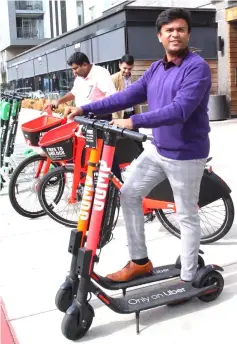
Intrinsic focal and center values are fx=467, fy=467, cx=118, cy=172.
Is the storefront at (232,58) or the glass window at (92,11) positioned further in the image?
the glass window at (92,11)

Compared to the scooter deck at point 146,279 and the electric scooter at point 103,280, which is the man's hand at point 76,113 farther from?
the scooter deck at point 146,279

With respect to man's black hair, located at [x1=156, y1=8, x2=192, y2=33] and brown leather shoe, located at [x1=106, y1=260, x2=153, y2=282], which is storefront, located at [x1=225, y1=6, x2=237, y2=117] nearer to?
man's black hair, located at [x1=156, y1=8, x2=192, y2=33]

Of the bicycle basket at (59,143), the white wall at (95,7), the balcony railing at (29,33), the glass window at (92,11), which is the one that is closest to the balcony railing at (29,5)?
the balcony railing at (29,33)

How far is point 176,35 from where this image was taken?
2.82 m

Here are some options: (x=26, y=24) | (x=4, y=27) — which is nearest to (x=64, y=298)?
(x=4, y=27)

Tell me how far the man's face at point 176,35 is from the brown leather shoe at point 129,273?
4.66 feet

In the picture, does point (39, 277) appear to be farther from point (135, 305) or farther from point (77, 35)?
point (77, 35)

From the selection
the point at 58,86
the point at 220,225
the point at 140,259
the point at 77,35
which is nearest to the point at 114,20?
the point at 77,35

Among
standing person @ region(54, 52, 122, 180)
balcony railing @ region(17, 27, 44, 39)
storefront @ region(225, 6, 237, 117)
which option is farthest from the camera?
balcony railing @ region(17, 27, 44, 39)

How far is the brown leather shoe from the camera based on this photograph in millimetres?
3129

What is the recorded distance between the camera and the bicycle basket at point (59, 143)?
185 inches

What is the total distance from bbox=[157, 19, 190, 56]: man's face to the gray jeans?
26.5 inches

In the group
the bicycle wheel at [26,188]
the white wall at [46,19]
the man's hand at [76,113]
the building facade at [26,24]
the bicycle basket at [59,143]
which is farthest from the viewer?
the white wall at [46,19]

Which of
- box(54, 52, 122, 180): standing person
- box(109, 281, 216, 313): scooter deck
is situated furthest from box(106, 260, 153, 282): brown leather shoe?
box(54, 52, 122, 180): standing person
